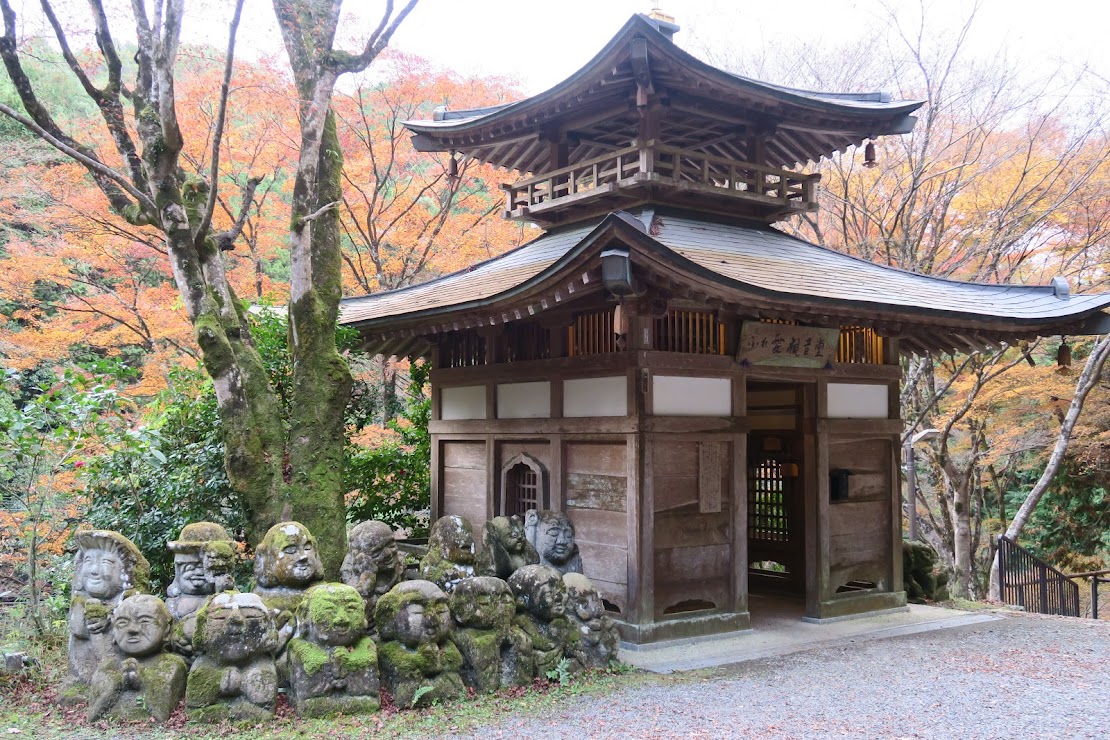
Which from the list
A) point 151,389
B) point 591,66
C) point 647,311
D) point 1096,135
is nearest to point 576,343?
point 647,311

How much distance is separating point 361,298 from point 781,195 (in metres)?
5.79

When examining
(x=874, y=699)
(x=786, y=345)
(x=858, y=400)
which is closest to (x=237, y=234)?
(x=786, y=345)

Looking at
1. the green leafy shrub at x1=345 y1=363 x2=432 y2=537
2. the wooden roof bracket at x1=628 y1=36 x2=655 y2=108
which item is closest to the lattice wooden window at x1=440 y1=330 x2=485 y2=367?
the green leafy shrub at x1=345 y1=363 x2=432 y2=537

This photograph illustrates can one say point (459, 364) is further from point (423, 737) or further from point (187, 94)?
point (187, 94)

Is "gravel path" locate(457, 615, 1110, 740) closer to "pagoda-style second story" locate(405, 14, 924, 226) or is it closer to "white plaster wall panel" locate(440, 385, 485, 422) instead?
"white plaster wall panel" locate(440, 385, 485, 422)

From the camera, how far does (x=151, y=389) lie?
14.9 metres

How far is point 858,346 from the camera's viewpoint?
31.8ft

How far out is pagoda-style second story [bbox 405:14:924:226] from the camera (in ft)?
28.2

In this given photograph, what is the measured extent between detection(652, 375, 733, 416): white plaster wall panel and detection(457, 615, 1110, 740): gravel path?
2414mm

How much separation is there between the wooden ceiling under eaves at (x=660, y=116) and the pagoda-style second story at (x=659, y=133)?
0.05 feet

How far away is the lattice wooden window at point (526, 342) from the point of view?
30.4 feet

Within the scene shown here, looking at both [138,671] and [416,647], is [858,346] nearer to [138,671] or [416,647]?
[416,647]

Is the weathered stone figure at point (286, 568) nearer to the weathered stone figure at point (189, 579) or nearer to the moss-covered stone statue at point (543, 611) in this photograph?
the weathered stone figure at point (189, 579)

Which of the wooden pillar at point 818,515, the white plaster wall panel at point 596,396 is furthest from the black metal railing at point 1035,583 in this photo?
the white plaster wall panel at point 596,396
